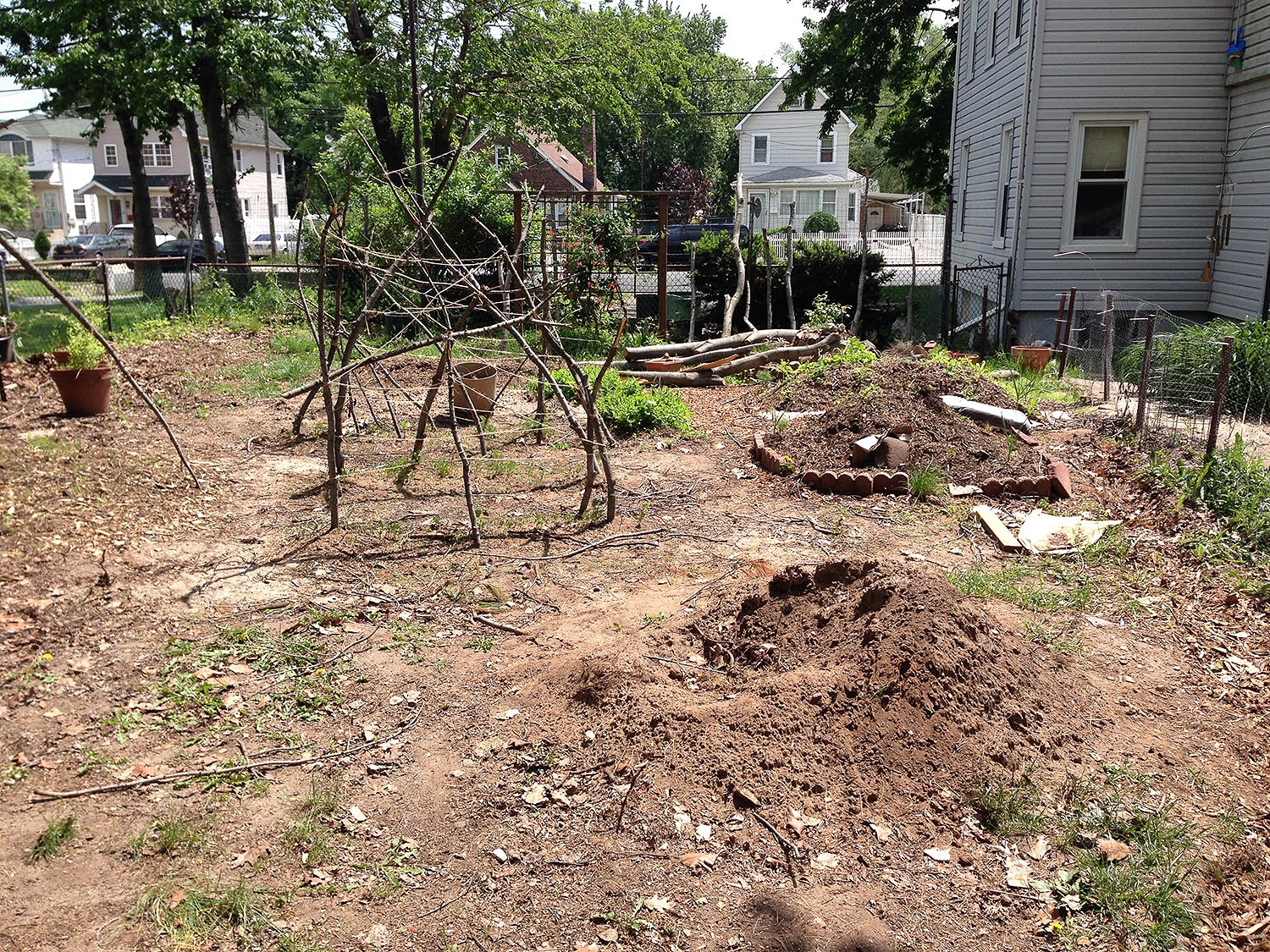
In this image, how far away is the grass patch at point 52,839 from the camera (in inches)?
148

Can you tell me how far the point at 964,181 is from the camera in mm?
20844

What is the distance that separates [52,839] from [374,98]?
65.7 feet

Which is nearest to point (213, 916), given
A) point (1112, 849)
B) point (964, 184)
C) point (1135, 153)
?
point (1112, 849)

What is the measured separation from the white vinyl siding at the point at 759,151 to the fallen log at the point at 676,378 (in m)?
41.4

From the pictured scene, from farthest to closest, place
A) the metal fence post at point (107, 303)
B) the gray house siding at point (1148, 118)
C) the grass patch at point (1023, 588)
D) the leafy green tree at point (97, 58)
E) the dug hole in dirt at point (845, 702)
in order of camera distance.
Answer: the leafy green tree at point (97, 58) → the metal fence post at point (107, 303) → the gray house siding at point (1148, 118) → the grass patch at point (1023, 588) → the dug hole in dirt at point (845, 702)

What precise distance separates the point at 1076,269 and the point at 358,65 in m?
14.8

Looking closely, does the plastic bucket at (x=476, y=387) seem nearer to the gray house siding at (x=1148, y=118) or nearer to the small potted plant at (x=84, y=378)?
the small potted plant at (x=84, y=378)

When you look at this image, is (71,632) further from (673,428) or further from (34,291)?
(34,291)

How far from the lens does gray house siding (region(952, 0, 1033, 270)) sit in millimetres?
15695

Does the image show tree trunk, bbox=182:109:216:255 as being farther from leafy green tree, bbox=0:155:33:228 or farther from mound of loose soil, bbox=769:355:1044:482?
mound of loose soil, bbox=769:355:1044:482

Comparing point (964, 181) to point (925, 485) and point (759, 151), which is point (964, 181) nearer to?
point (925, 485)

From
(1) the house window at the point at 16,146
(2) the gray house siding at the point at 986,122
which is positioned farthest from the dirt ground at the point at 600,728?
(1) the house window at the point at 16,146

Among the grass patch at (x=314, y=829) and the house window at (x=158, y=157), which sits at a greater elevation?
the house window at (x=158, y=157)

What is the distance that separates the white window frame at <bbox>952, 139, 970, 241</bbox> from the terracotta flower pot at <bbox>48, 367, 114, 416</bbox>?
16809 millimetres
